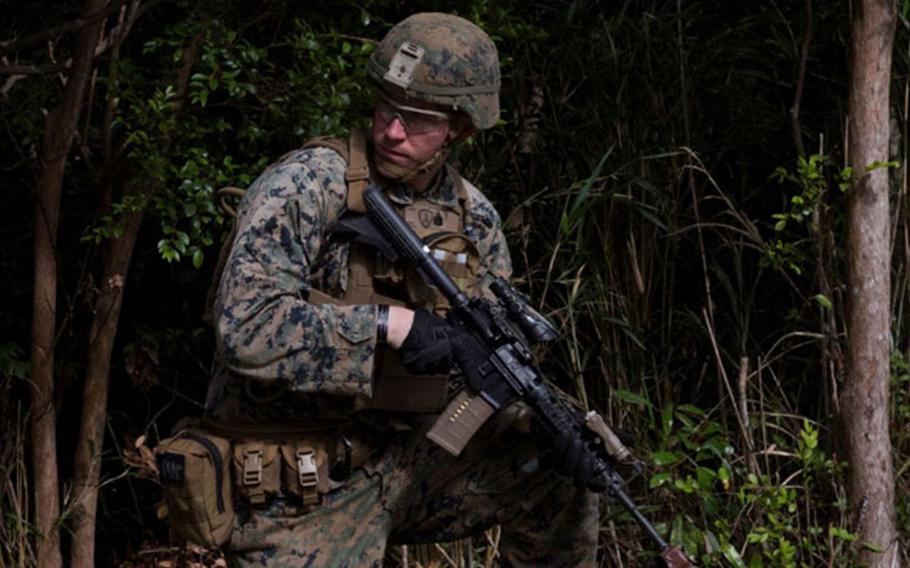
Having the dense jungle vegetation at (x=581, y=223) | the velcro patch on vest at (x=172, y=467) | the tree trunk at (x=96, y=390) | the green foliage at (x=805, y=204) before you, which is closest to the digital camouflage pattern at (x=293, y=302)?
the velcro patch on vest at (x=172, y=467)

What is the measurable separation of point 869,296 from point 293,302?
1.81m

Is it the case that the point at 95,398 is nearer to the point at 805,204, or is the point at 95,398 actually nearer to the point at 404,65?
the point at 404,65

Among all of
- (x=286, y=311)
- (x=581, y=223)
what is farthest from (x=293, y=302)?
(x=581, y=223)

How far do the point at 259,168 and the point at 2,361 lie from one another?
96 centimetres

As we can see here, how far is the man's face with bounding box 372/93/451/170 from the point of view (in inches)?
142

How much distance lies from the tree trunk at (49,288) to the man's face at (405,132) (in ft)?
3.74

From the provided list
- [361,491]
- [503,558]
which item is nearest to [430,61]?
[361,491]

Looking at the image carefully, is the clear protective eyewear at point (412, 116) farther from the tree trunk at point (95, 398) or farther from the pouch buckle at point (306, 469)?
the tree trunk at point (95, 398)

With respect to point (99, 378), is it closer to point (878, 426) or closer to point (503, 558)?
point (503, 558)

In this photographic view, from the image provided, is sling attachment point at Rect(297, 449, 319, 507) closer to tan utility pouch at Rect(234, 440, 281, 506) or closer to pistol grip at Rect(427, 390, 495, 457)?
tan utility pouch at Rect(234, 440, 281, 506)

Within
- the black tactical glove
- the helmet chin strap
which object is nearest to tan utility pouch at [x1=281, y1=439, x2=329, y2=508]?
the black tactical glove

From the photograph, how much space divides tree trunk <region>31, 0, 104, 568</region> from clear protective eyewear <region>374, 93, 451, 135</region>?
1.13m

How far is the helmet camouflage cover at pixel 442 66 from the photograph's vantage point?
358 centimetres

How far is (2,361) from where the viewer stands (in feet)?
15.2
